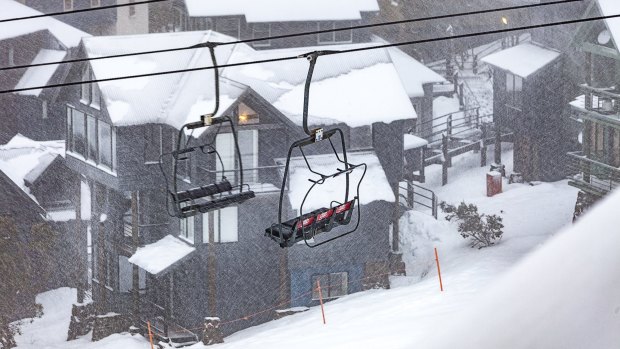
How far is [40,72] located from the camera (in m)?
43.0

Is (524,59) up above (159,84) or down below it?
above

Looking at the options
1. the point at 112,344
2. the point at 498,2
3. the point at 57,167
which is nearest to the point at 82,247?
the point at 57,167

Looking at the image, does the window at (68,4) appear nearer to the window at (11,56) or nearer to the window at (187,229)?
the window at (11,56)

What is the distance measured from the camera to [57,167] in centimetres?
3653

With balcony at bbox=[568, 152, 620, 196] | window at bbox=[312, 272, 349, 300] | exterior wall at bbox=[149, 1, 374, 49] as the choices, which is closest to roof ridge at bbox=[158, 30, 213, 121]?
exterior wall at bbox=[149, 1, 374, 49]

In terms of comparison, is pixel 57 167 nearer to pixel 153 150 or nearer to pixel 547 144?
pixel 153 150

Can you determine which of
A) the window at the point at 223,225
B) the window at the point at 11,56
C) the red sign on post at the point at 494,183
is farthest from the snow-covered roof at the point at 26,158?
the red sign on post at the point at 494,183

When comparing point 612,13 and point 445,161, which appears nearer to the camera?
point 612,13

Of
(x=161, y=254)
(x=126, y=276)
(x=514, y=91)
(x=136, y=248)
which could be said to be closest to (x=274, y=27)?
(x=514, y=91)

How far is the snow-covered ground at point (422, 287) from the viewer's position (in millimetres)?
25047

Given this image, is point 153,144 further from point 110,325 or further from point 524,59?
point 524,59

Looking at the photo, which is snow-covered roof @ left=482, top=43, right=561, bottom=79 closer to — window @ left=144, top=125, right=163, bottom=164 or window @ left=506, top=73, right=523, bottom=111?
window @ left=506, top=73, right=523, bottom=111

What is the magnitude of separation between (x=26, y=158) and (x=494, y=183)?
53.0 feet

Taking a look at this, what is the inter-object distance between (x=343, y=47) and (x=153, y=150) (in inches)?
358
